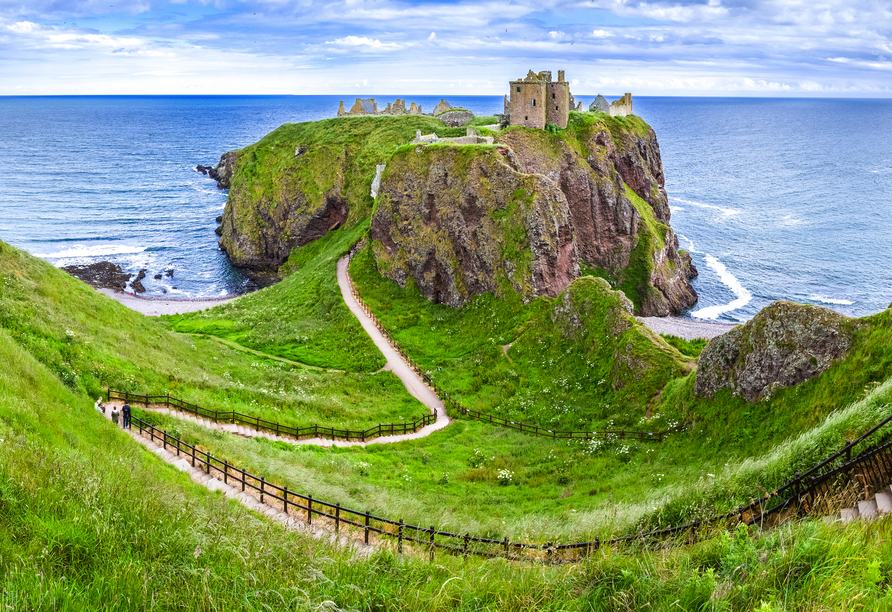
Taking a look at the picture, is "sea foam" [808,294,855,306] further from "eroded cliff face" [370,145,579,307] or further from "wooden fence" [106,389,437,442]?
"wooden fence" [106,389,437,442]

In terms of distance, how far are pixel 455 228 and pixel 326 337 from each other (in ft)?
54.2

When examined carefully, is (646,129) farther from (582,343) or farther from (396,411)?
(396,411)

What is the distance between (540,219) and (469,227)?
8.11 meters

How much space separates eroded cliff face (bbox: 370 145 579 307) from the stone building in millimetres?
16402

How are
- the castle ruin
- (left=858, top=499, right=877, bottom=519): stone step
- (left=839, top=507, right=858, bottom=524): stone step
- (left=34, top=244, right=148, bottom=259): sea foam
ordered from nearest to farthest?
1. (left=858, top=499, right=877, bottom=519): stone step
2. (left=839, top=507, right=858, bottom=524): stone step
3. (left=34, top=244, right=148, bottom=259): sea foam
4. the castle ruin

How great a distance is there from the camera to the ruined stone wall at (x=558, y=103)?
74000 millimetres

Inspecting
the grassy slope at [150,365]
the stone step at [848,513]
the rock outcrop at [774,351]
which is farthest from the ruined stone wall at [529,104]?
the stone step at [848,513]

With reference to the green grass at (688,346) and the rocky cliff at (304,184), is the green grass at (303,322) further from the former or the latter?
the green grass at (688,346)

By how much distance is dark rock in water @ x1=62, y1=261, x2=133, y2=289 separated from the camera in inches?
3435

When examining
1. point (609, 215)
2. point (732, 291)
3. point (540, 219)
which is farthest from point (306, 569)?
point (732, 291)

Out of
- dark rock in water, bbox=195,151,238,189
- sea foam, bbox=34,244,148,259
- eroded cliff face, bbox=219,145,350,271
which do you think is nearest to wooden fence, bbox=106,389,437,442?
eroded cliff face, bbox=219,145,350,271

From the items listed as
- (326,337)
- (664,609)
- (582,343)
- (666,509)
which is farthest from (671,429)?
(326,337)

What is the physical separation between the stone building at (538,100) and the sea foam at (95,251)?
228ft

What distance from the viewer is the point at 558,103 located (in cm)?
7481
